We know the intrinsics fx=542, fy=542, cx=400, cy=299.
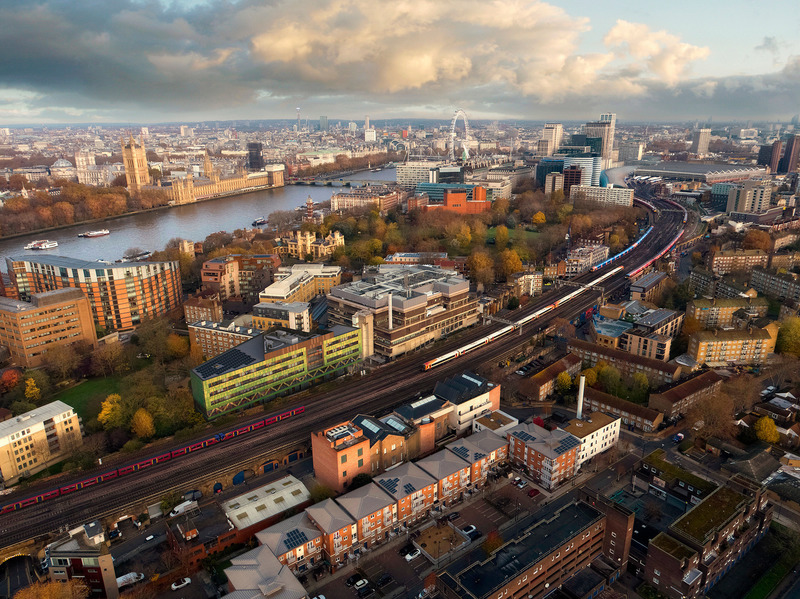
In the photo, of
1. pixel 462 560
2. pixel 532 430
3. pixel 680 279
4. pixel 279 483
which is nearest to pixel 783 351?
pixel 680 279

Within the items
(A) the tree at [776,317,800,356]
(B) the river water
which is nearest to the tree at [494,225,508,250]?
(A) the tree at [776,317,800,356]

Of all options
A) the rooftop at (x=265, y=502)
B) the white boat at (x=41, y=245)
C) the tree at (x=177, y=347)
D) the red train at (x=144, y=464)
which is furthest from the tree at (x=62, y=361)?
the white boat at (x=41, y=245)

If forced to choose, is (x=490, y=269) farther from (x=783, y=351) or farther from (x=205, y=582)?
(x=205, y=582)

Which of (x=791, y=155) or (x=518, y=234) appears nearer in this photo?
(x=518, y=234)

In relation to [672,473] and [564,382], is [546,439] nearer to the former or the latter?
[672,473]

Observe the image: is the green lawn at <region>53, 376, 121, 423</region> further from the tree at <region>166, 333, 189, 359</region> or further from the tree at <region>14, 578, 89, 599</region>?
the tree at <region>14, 578, 89, 599</region>

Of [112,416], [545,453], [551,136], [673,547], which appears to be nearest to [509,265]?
Answer: [545,453]
